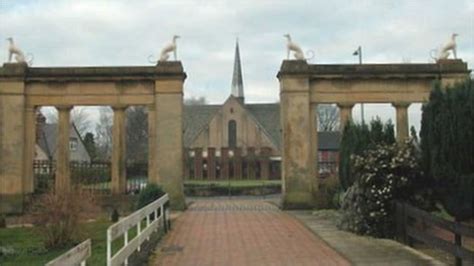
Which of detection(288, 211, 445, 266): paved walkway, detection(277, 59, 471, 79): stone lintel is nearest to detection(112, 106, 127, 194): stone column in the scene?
detection(277, 59, 471, 79): stone lintel

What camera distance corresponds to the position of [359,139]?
18.6 m

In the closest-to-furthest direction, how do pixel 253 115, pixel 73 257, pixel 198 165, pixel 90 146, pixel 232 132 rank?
pixel 73 257, pixel 198 165, pixel 90 146, pixel 232 132, pixel 253 115

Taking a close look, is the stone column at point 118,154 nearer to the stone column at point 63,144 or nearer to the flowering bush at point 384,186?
the stone column at point 63,144

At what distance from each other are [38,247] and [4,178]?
1042cm

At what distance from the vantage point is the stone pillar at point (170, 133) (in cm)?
2388

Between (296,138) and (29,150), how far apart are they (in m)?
9.69

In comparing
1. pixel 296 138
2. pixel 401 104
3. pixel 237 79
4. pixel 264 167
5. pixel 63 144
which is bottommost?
pixel 264 167

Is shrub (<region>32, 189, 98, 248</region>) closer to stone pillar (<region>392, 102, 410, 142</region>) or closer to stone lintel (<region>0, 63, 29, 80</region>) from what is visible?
stone lintel (<region>0, 63, 29, 80</region>)

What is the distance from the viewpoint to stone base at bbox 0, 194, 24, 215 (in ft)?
77.5

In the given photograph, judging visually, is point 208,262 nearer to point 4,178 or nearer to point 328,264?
point 328,264

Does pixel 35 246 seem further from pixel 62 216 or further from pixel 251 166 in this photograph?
pixel 251 166

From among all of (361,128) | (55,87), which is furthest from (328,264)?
(55,87)

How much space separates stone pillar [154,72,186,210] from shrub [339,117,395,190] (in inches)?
247

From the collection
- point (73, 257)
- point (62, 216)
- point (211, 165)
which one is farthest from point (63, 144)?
point (211, 165)
